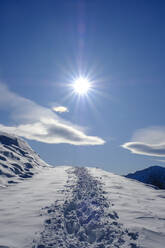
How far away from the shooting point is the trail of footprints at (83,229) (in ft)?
21.1

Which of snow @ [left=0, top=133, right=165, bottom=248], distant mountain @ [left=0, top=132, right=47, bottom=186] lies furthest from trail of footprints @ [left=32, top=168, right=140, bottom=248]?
distant mountain @ [left=0, top=132, right=47, bottom=186]

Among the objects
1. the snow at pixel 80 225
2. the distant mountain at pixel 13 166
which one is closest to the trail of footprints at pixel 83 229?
the snow at pixel 80 225

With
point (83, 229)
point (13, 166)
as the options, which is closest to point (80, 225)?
point (83, 229)

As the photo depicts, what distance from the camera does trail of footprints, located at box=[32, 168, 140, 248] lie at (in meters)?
6.42

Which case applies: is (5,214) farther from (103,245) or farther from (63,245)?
(103,245)

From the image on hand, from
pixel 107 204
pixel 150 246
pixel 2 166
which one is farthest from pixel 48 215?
pixel 2 166

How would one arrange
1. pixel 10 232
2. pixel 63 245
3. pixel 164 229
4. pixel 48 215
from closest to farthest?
pixel 63 245 → pixel 10 232 → pixel 164 229 → pixel 48 215

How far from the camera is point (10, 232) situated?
282 inches

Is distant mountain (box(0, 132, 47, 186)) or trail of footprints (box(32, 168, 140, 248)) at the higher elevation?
distant mountain (box(0, 132, 47, 186))

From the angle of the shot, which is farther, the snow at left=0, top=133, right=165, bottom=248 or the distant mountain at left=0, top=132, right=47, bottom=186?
the distant mountain at left=0, top=132, right=47, bottom=186

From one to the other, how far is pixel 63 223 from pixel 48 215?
135cm

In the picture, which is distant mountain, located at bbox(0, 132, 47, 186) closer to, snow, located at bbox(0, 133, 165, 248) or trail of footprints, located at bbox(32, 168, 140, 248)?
snow, located at bbox(0, 133, 165, 248)

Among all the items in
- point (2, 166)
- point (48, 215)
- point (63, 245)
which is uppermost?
point (2, 166)

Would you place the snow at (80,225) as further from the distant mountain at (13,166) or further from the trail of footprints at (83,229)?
the distant mountain at (13,166)
